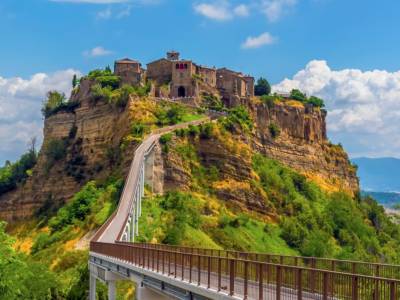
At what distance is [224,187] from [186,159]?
271 inches

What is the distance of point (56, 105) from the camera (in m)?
135

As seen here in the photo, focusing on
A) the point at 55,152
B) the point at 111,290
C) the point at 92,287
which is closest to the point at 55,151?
the point at 55,152

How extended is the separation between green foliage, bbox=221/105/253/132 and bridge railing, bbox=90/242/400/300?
76.5 m

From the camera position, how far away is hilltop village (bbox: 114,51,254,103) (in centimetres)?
12644

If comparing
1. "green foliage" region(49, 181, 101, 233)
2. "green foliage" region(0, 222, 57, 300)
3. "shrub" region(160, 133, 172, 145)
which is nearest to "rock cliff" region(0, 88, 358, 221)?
"shrub" region(160, 133, 172, 145)

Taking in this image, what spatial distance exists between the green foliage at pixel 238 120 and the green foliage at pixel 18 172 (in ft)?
132

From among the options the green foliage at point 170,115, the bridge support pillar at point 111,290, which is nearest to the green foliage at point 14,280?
the bridge support pillar at point 111,290

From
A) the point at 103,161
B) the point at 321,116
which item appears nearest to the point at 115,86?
the point at 103,161

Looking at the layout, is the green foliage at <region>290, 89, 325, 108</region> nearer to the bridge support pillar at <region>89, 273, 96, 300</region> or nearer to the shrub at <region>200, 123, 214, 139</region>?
the shrub at <region>200, 123, 214, 139</region>

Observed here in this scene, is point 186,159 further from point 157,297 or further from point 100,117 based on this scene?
point 157,297

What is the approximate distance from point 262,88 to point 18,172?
53.4 metres

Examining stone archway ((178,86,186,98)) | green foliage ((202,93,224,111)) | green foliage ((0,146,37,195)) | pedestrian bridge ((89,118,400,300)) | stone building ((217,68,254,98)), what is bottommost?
pedestrian bridge ((89,118,400,300))

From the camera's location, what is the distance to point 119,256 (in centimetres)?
4806

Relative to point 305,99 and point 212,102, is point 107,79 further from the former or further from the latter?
point 305,99
